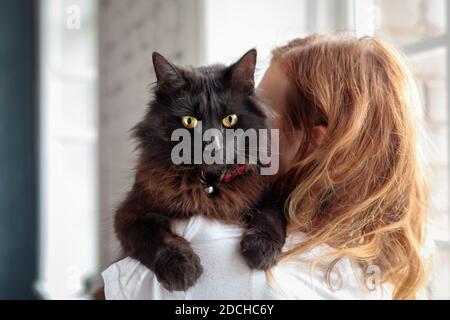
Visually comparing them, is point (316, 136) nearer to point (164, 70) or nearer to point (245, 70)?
point (245, 70)

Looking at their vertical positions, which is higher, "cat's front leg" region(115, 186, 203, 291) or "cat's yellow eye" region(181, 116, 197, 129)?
"cat's yellow eye" region(181, 116, 197, 129)

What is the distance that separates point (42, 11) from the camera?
1542 millimetres

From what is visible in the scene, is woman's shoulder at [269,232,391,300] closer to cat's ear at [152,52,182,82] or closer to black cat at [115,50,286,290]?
black cat at [115,50,286,290]

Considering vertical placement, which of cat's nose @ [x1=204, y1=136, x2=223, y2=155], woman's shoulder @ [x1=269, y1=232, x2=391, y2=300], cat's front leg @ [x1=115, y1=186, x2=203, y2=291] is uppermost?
cat's nose @ [x1=204, y1=136, x2=223, y2=155]

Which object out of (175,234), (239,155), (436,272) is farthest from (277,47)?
(436,272)

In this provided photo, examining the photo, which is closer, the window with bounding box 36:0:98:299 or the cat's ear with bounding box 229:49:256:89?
the cat's ear with bounding box 229:49:256:89

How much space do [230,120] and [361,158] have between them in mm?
235

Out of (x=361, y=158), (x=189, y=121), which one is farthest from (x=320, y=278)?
(x=189, y=121)

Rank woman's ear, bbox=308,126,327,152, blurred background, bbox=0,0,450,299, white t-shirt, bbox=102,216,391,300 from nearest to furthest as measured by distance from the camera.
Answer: white t-shirt, bbox=102,216,391,300 → woman's ear, bbox=308,126,327,152 → blurred background, bbox=0,0,450,299

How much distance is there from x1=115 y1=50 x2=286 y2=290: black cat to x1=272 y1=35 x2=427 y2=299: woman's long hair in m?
0.07

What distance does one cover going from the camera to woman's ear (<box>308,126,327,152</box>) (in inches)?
26.0

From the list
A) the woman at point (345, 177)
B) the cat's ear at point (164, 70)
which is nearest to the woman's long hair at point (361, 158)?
the woman at point (345, 177)

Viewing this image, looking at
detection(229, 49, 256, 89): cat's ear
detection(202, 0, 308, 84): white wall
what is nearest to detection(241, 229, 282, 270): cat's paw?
detection(229, 49, 256, 89): cat's ear

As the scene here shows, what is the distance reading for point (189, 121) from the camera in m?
0.58
